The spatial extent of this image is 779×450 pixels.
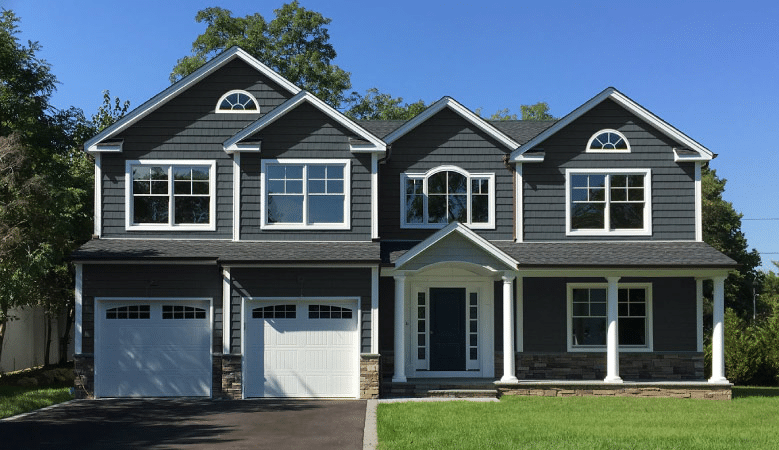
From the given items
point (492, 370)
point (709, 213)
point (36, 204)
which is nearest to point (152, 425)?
Answer: point (36, 204)

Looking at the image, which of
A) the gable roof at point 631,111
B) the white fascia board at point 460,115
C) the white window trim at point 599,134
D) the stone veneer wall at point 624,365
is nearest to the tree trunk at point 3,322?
the white fascia board at point 460,115

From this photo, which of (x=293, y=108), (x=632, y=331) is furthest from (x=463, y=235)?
(x=632, y=331)

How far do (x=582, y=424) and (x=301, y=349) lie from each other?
6969 millimetres

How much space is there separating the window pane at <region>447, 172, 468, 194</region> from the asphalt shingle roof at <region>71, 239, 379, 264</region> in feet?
9.14

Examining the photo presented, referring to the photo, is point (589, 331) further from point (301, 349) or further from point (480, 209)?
point (301, 349)

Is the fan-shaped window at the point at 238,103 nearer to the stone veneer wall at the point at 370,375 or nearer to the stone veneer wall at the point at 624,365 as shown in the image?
the stone veneer wall at the point at 370,375

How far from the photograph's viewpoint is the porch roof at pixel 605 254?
19438mm

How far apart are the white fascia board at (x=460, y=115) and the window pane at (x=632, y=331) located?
203 inches

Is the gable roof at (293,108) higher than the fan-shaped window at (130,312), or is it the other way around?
the gable roof at (293,108)

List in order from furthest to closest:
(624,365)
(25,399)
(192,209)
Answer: (624,365) < (192,209) < (25,399)

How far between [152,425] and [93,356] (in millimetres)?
4827

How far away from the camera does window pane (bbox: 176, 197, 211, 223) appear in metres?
20.1

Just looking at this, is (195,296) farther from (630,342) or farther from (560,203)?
(630,342)

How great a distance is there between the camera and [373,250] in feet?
63.2
